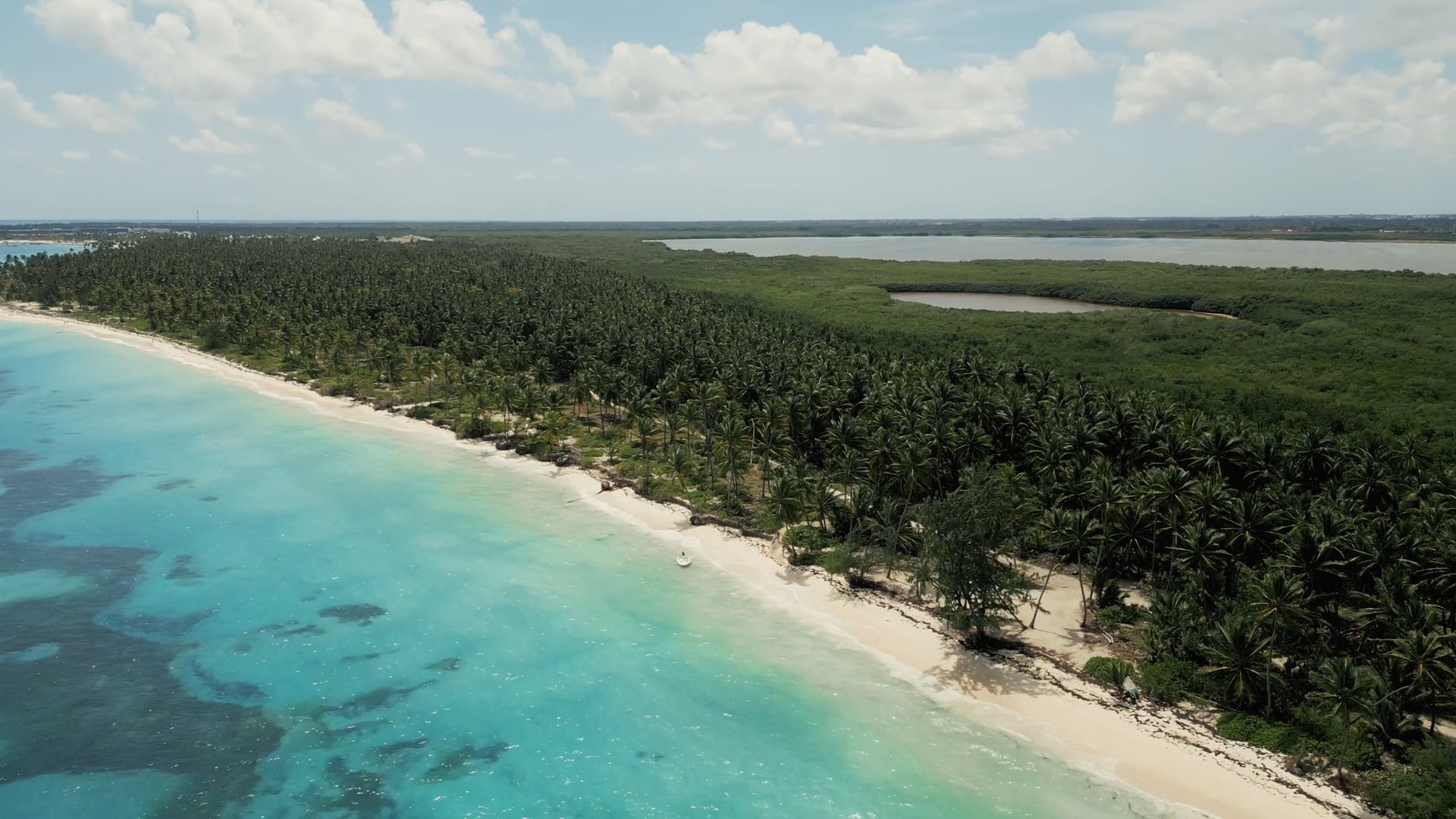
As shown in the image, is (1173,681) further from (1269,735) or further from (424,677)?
(424,677)

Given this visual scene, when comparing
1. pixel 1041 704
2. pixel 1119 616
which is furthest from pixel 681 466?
pixel 1041 704

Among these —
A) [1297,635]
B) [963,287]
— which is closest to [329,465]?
[1297,635]

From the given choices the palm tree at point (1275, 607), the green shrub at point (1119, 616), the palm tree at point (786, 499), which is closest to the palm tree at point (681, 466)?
the palm tree at point (786, 499)

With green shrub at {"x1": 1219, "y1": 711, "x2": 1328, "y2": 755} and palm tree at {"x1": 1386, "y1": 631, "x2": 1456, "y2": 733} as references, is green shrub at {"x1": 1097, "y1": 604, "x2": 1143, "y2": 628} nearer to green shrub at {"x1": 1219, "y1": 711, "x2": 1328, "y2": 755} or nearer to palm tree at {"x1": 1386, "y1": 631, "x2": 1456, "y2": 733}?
green shrub at {"x1": 1219, "y1": 711, "x2": 1328, "y2": 755}

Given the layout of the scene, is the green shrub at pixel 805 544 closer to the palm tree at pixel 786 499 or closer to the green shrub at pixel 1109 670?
the palm tree at pixel 786 499

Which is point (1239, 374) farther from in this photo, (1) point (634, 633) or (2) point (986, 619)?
(1) point (634, 633)

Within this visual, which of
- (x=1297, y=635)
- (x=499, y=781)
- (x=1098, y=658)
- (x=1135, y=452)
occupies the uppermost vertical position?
(x=1135, y=452)
